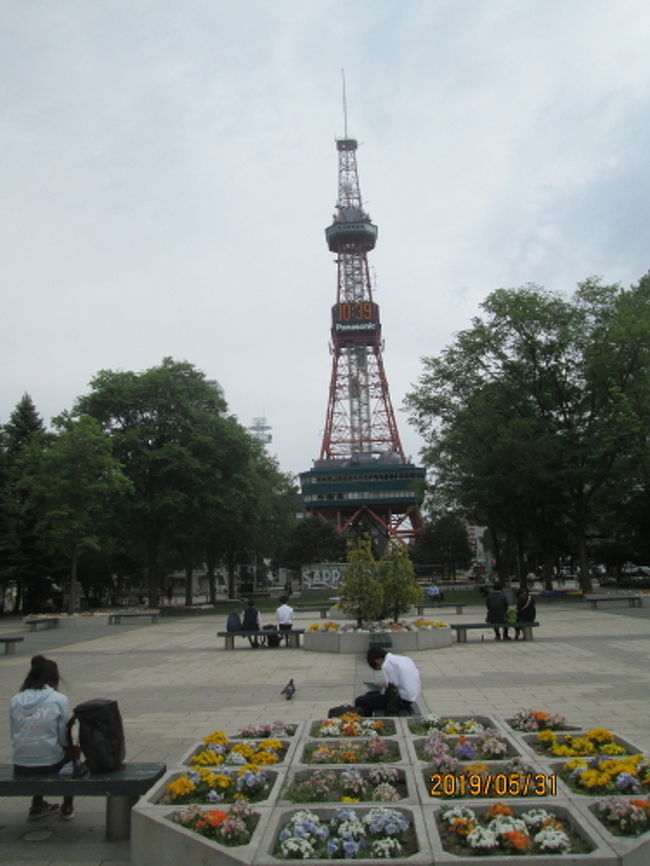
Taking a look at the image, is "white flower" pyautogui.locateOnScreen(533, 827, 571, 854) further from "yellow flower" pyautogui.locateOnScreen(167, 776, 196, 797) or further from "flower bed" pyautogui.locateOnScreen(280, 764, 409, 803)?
"yellow flower" pyautogui.locateOnScreen(167, 776, 196, 797)

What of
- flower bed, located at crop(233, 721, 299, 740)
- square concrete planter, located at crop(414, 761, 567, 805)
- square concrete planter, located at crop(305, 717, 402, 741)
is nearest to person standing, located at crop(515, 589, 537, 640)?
square concrete planter, located at crop(305, 717, 402, 741)

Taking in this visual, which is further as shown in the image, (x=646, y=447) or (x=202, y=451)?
(x=202, y=451)

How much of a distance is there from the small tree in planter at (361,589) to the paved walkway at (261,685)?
1.67 meters

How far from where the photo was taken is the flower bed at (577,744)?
20.3 feet

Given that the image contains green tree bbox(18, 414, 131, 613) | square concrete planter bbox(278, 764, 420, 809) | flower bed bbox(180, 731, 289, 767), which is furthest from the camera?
green tree bbox(18, 414, 131, 613)

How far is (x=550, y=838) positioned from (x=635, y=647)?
1317 cm

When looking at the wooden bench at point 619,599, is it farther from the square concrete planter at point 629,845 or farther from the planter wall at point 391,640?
the square concrete planter at point 629,845

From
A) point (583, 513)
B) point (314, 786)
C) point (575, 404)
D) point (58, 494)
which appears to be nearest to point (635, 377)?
point (575, 404)

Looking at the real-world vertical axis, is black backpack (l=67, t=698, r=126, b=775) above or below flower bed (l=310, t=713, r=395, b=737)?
above

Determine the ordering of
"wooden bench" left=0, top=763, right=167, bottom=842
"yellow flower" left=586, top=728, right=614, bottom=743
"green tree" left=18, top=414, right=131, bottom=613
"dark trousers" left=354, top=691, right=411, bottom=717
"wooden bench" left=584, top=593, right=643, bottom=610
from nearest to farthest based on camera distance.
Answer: "wooden bench" left=0, top=763, right=167, bottom=842 → "yellow flower" left=586, top=728, right=614, bottom=743 → "dark trousers" left=354, top=691, right=411, bottom=717 → "wooden bench" left=584, top=593, right=643, bottom=610 → "green tree" left=18, top=414, right=131, bottom=613

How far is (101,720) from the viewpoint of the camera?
5992 mm

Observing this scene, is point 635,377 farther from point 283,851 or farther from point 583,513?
point 283,851

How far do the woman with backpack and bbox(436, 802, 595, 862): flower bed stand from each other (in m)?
3.15

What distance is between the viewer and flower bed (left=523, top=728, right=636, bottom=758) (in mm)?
6195
